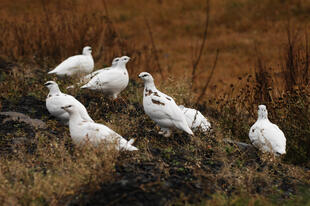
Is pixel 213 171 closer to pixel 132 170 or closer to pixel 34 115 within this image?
pixel 132 170

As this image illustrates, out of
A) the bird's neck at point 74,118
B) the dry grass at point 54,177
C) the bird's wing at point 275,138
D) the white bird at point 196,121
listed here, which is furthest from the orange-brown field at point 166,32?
the dry grass at point 54,177

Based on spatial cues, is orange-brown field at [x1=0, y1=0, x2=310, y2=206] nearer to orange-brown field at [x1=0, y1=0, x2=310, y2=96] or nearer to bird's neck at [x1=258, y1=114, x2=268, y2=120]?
orange-brown field at [x1=0, y1=0, x2=310, y2=96]

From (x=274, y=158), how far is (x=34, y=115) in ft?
11.5

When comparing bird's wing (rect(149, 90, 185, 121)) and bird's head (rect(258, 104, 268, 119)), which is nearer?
bird's wing (rect(149, 90, 185, 121))

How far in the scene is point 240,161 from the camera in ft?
18.7

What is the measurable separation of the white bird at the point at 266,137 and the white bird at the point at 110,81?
221cm

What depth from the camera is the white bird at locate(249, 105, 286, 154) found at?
19.2ft

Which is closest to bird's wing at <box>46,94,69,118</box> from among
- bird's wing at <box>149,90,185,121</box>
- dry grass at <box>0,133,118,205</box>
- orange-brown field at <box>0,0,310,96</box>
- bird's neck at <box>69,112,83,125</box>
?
bird's neck at <box>69,112,83,125</box>

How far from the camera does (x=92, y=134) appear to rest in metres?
5.10

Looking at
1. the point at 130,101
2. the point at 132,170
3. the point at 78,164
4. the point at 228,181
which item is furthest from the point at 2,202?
the point at 130,101

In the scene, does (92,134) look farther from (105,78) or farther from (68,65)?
(68,65)

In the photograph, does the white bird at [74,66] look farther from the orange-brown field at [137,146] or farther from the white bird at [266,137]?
the white bird at [266,137]

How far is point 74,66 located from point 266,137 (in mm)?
3783

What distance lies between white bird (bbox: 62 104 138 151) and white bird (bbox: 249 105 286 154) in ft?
6.05
